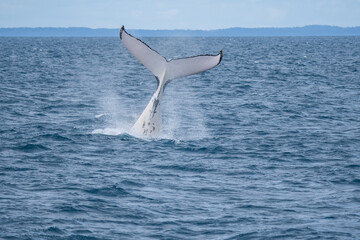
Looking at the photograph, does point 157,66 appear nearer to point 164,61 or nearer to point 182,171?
point 164,61

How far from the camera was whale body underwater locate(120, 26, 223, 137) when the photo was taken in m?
16.2

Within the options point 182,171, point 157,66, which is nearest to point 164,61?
point 157,66

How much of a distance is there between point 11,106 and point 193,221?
18.3m

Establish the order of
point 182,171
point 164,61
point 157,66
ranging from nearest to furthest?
point 182,171, point 164,61, point 157,66

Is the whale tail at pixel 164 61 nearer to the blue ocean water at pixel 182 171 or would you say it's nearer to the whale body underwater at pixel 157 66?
the whale body underwater at pixel 157 66

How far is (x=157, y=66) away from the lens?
57.5ft

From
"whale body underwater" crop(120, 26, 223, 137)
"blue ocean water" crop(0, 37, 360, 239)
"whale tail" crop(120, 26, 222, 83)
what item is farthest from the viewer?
"whale body underwater" crop(120, 26, 223, 137)

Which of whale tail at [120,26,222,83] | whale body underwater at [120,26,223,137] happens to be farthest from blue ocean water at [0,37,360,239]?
whale tail at [120,26,222,83]

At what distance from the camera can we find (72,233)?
37.5ft

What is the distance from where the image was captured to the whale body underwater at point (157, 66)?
53.3 feet

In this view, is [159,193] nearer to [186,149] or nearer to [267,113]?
[186,149]

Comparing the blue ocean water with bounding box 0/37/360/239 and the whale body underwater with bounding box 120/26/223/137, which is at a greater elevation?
the whale body underwater with bounding box 120/26/223/137

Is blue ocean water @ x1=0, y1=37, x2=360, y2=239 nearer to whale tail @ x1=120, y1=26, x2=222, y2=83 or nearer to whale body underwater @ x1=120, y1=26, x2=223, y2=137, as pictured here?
whale body underwater @ x1=120, y1=26, x2=223, y2=137

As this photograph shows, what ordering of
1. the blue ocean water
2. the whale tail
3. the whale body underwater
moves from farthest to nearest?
the whale body underwater < the whale tail < the blue ocean water
